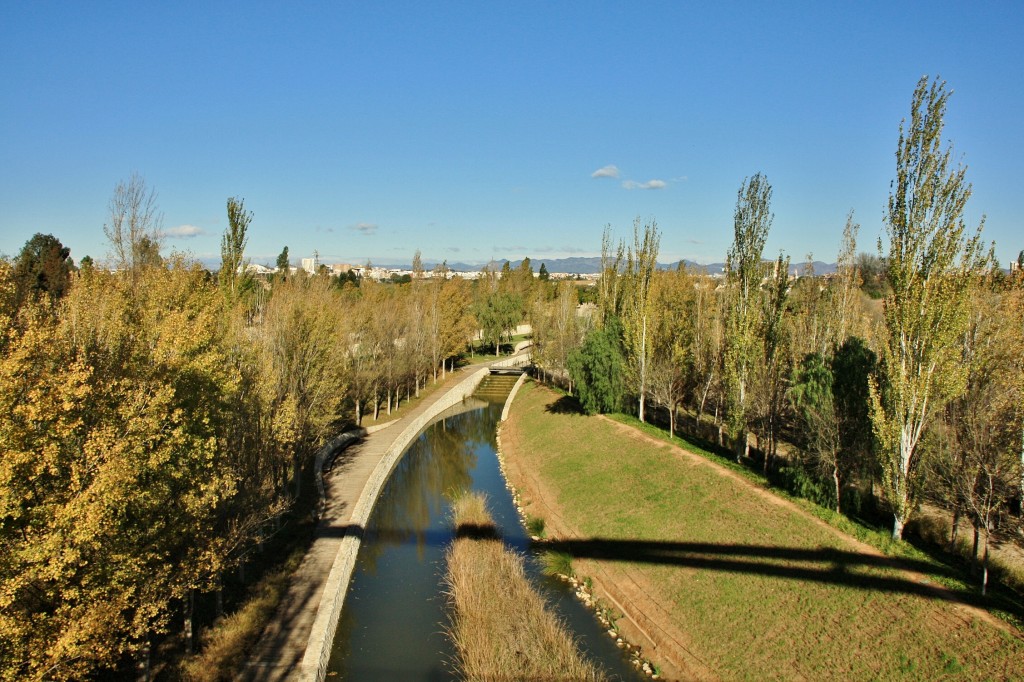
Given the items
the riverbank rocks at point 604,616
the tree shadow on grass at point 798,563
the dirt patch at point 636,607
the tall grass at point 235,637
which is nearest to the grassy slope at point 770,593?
the tree shadow on grass at point 798,563

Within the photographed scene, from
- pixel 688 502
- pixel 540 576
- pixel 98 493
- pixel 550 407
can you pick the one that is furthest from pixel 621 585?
pixel 550 407

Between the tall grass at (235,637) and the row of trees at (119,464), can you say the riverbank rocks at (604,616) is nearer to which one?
the tall grass at (235,637)

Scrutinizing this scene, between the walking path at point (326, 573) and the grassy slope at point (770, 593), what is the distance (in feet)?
28.3

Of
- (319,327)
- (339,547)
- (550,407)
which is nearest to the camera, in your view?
(339,547)

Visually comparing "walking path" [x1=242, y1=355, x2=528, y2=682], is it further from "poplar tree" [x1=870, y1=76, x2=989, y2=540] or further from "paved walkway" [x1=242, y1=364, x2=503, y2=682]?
"poplar tree" [x1=870, y1=76, x2=989, y2=540]

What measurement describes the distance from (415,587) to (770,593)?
10.5 metres

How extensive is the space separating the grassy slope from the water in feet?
8.10

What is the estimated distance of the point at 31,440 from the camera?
8633 mm

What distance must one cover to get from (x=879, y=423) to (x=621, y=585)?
864 centimetres

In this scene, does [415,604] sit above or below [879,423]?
below

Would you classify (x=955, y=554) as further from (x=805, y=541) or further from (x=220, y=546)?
(x=220, y=546)

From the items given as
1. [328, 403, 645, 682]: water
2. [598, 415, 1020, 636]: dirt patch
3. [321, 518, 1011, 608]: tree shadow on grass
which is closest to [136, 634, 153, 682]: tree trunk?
[328, 403, 645, 682]: water

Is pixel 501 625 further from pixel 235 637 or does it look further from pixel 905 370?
pixel 905 370

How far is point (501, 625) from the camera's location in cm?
1485
